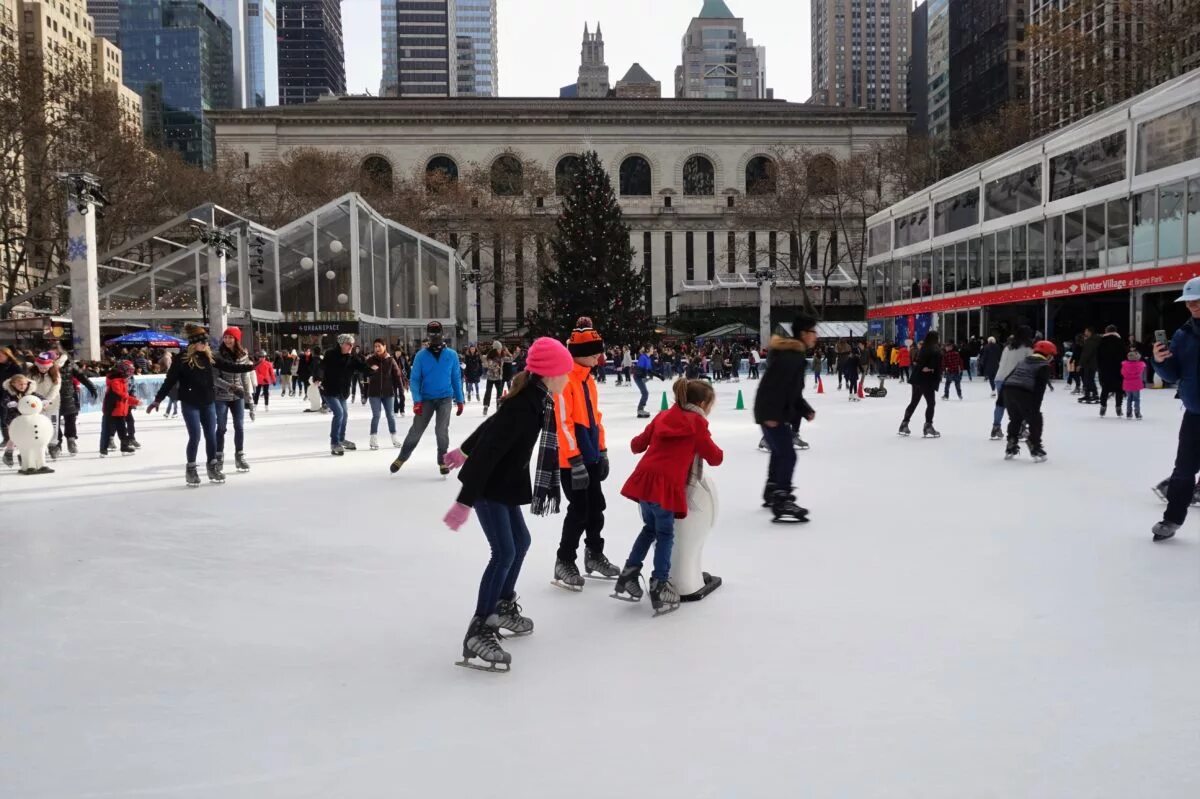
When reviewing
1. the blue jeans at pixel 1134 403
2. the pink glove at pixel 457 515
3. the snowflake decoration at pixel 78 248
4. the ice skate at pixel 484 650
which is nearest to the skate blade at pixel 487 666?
the ice skate at pixel 484 650

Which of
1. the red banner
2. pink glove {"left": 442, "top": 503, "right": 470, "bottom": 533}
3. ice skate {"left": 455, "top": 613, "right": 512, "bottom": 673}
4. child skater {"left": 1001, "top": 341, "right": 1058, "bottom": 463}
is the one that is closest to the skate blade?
ice skate {"left": 455, "top": 613, "right": 512, "bottom": 673}

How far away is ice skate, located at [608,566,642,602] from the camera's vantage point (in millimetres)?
4643

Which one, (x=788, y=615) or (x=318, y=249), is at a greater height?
(x=318, y=249)

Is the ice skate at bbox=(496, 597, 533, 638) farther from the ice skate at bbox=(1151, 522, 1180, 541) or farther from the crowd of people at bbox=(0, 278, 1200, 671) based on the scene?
the ice skate at bbox=(1151, 522, 1180, 541)

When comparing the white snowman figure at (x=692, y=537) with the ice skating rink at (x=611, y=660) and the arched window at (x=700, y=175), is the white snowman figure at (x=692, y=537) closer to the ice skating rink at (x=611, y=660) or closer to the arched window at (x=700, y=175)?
the ice skating rink at (x=611, y=660)

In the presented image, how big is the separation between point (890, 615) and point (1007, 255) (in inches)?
1194

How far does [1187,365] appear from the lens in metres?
5.58

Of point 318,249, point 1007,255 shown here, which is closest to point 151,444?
point 318,249

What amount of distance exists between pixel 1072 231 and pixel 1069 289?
5.56 ft

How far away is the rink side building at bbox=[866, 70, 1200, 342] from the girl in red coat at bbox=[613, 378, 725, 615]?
21858 mm

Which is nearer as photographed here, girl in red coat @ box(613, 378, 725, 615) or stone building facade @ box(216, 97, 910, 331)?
girl in red coat @ box(613, 378, 725, 615)

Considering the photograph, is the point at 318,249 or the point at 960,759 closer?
the point at 960,759

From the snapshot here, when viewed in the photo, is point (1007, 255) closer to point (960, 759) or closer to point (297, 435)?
point (297, 435)

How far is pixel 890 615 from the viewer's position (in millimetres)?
4348
